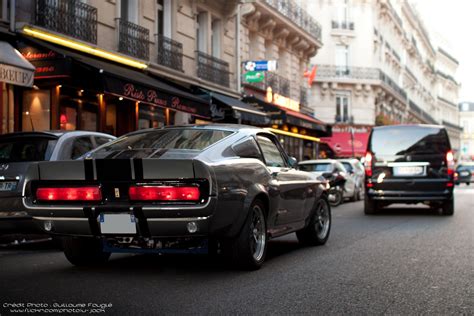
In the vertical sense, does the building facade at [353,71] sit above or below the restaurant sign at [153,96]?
above

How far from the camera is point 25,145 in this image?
8.39 meters

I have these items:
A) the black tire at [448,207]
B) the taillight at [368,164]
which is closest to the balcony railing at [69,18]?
the taillight at [368,164]

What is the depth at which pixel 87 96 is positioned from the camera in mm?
16656

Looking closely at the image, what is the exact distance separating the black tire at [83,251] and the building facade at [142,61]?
7.30 meters

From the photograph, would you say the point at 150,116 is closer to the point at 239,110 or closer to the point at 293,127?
the point at 239,110

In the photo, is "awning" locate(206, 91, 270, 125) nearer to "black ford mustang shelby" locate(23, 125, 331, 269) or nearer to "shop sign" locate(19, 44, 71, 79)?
"shop sign" locate(19, 44, 71, 79)

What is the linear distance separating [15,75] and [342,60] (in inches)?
1518

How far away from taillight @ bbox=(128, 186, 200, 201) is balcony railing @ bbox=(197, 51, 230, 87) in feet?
52.7

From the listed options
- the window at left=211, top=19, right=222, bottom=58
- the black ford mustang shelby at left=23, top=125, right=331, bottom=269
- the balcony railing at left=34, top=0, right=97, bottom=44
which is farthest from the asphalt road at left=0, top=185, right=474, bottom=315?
the window at left=211, top=19, right=222, bottom=58

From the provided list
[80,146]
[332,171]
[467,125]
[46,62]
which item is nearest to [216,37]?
[332,171]

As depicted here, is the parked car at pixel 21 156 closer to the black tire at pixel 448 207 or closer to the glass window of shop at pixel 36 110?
the glass window of shop at pixel 36 110

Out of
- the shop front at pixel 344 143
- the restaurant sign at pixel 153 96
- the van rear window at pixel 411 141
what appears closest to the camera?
the van rear window at pixel 411 141

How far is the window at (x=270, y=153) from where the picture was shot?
725cm

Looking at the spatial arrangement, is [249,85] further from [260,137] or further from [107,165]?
[107,165]
